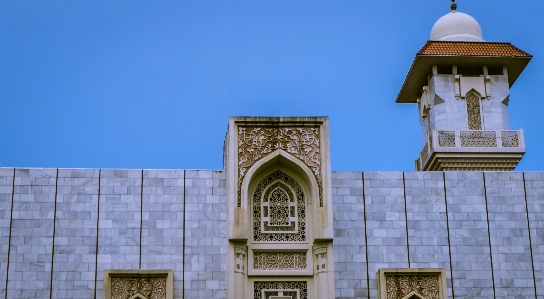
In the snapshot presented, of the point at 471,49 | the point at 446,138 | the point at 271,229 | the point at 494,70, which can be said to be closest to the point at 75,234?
the point at 271,229

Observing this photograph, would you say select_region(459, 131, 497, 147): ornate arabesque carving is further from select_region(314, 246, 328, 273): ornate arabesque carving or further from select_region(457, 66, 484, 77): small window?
select_region(314, 246, 328, 273): ornate arabesque carving

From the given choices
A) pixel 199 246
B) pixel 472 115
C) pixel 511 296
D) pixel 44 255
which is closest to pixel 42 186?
pixel 44 255

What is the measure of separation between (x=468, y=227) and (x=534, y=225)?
1318 millimetres

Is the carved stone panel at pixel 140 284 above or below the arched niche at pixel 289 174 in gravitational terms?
below

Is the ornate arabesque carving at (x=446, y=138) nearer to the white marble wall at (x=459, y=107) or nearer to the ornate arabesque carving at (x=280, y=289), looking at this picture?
the white marble wall at (x=459, y=107)

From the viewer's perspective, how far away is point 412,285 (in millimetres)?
17953

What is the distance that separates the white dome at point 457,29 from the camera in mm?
26734

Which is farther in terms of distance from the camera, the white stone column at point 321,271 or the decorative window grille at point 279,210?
the decorative window grille at point 279,210

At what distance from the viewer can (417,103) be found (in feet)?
91.6

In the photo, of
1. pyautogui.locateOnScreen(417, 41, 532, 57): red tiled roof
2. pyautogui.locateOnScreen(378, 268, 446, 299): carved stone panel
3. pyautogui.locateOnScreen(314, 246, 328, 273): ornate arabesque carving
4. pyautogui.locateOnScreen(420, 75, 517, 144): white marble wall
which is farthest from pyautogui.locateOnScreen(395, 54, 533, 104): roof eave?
pyautogui.locateOnScreen(314, 246, 328, 273): ornate arabesque carving

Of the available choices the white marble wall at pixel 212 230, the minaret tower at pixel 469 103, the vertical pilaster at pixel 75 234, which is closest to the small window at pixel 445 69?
the minaret tower at pixel 469 103

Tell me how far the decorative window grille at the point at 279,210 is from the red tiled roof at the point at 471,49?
26.4ft

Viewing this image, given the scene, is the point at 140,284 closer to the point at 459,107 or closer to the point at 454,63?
the point at 459,107

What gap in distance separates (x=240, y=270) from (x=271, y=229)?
1067mm
